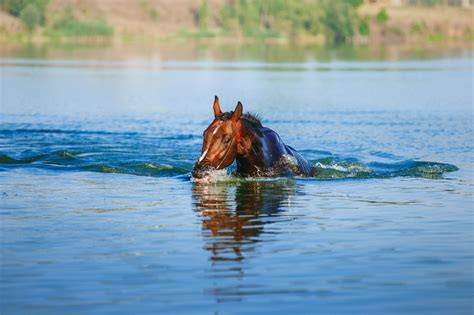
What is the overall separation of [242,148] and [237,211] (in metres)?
1.43

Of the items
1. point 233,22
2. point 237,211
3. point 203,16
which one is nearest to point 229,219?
point 237,211

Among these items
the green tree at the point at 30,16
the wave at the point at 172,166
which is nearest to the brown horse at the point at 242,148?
the wave at the point at 172,166

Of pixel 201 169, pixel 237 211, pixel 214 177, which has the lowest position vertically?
pixel 237 211

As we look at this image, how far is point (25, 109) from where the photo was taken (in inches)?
1261

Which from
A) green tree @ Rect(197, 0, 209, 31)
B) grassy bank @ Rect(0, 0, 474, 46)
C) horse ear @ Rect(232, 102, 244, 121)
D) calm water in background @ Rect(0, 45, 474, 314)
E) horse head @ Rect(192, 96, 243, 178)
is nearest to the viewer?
calm water in background @ Rect(0, 45, 474, 314)

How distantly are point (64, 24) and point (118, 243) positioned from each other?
97701 mm

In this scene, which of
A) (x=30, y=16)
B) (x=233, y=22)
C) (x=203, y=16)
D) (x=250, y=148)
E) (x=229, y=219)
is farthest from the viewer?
(x=233, y=22)

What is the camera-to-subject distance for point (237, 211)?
13367mm

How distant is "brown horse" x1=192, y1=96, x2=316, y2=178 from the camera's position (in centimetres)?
1404

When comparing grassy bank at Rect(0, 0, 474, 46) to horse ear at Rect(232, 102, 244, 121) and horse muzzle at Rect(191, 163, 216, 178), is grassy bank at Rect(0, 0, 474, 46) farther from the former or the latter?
horse muzzle at Rect(191, 163, 216, 178)

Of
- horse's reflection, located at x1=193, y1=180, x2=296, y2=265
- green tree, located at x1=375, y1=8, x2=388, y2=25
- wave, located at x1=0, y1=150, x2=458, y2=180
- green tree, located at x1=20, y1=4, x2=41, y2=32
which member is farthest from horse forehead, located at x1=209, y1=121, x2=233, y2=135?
green tree, located at x1=20, y1=4, x2=41, y2=32

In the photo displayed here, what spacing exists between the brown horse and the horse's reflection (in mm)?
293

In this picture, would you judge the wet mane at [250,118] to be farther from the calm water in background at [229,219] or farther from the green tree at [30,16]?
the green tree at [30,16]

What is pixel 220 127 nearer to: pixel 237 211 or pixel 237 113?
pixel 237 113
